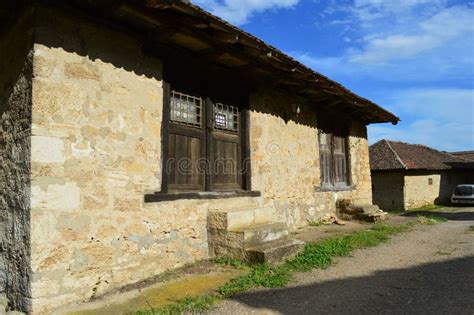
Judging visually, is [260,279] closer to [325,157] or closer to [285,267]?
[285,267]

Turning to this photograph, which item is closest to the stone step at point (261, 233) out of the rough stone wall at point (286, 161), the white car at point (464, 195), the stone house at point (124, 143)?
the stone house at point (124, 143)

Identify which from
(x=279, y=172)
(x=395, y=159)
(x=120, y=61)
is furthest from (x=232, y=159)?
(x=395, y=159)

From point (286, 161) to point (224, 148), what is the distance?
→ 184 centimetres

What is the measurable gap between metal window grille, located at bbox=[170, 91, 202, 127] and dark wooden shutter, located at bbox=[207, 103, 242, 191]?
0.22 metres

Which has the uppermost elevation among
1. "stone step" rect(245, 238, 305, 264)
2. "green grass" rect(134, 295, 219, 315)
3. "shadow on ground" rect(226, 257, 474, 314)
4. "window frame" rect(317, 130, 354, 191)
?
"window frame" rect(317, 130, 354, 191)

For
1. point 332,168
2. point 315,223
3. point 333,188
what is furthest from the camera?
point 332,168

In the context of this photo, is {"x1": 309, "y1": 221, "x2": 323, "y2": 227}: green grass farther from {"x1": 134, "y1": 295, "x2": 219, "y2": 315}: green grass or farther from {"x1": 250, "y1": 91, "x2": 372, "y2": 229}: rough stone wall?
{"x1": 134, "y1": 295, "x2": 219, "y2": 315}: green grass

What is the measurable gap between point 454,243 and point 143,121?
19.4 feet

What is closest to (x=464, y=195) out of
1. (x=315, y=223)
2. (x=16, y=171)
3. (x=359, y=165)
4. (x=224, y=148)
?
(x=359, y=165)

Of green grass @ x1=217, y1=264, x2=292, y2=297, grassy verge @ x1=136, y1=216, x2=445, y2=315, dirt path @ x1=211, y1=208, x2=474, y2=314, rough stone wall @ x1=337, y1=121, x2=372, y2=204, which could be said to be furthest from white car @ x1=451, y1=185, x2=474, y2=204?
green grass @ x1=217, y1=264, x2=292, y2=297

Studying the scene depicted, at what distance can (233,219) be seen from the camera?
199 inches

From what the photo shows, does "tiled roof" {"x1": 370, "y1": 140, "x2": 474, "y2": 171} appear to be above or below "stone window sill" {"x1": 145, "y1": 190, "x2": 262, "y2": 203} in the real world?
above

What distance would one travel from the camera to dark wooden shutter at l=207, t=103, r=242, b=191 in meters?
5.57

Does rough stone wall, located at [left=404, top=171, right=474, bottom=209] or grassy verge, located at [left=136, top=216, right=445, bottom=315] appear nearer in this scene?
grassy verge, located at [left=136, top=216, right=445, bottom=315]
